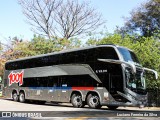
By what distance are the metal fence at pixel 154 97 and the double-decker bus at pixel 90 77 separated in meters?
7.17

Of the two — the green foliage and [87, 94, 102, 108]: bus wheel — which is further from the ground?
the green foliage

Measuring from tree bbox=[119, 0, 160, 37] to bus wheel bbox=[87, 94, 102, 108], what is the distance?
79.6 ft

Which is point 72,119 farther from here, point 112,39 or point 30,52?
point 30,52

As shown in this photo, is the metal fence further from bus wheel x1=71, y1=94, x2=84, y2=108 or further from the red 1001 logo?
the red 1001 logo

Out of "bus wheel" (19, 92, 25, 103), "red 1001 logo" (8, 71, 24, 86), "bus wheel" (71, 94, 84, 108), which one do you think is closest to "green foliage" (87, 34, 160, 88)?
"bus wheel" (71, 94, 84, 108)

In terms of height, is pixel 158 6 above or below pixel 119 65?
above

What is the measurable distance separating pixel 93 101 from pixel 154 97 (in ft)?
34.5

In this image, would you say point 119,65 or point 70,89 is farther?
point 70,89

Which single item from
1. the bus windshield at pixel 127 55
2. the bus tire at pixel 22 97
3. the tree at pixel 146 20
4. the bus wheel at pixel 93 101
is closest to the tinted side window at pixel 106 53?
the bus windshield at pixel 127 55

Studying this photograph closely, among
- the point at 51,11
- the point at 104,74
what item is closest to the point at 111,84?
the point at 104,74

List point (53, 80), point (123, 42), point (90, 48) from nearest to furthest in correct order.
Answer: point (90, 48) → point (53, 80) → point (123, 42)

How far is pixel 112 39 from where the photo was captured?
31625 mm

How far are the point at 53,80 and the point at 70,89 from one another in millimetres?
2140

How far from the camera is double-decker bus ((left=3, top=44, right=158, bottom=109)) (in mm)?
19578
